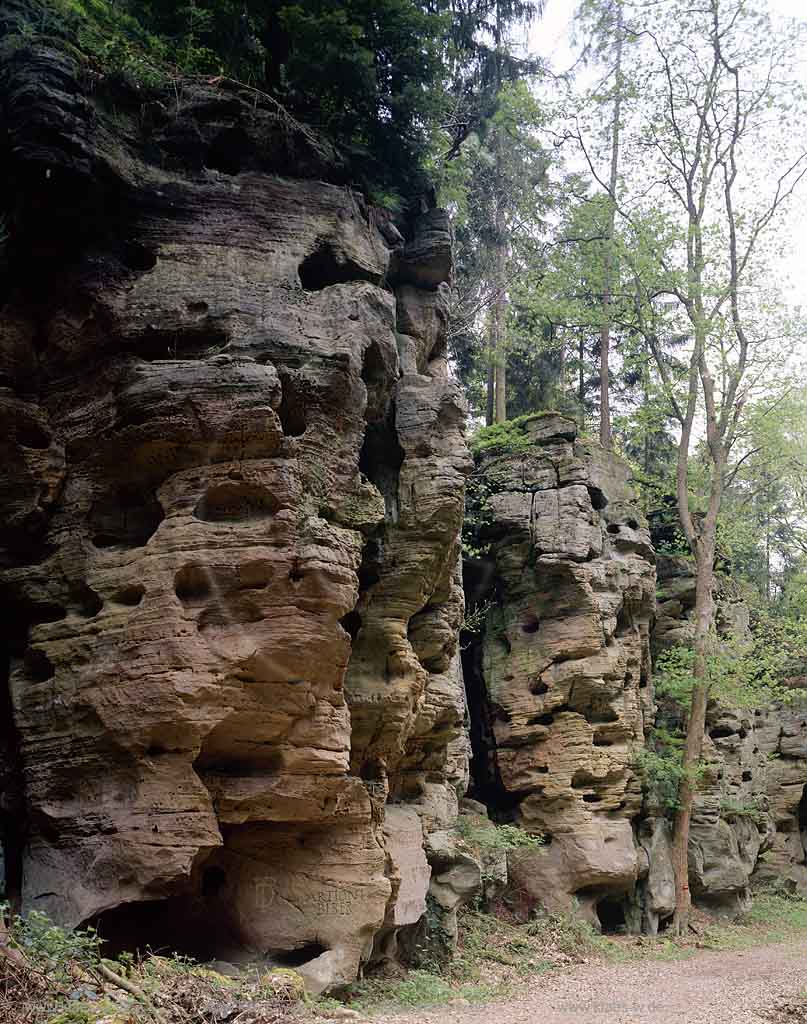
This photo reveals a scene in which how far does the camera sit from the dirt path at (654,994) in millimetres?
10438

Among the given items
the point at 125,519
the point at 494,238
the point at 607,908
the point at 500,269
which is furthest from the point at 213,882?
the point at 494,238

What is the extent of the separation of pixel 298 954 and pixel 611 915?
10.0 m

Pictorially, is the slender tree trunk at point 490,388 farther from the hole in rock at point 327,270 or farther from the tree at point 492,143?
the hole in rock at point 327,270

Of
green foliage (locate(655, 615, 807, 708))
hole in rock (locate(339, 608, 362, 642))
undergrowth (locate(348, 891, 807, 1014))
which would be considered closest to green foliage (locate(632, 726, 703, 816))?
green foliage (locate(655, 615, 807, 708))

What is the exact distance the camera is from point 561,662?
1828cm

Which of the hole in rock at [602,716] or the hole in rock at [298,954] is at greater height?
the hole in rock at [602,716]

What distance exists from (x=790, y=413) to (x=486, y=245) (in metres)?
9.02

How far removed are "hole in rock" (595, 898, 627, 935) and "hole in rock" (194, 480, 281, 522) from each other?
40.8 ft

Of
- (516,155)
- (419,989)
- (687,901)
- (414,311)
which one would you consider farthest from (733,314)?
(419,989)

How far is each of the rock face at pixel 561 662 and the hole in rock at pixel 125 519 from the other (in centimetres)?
944

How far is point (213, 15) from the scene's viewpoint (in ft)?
39.9

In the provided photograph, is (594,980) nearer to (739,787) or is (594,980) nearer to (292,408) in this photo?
(292,408)

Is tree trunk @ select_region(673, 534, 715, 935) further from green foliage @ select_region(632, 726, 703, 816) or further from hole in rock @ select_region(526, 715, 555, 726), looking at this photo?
hole in rock @ select_region(526, 715, 555, 726)

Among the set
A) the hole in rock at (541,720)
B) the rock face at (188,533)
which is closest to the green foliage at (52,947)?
the rock face at (188,533)
